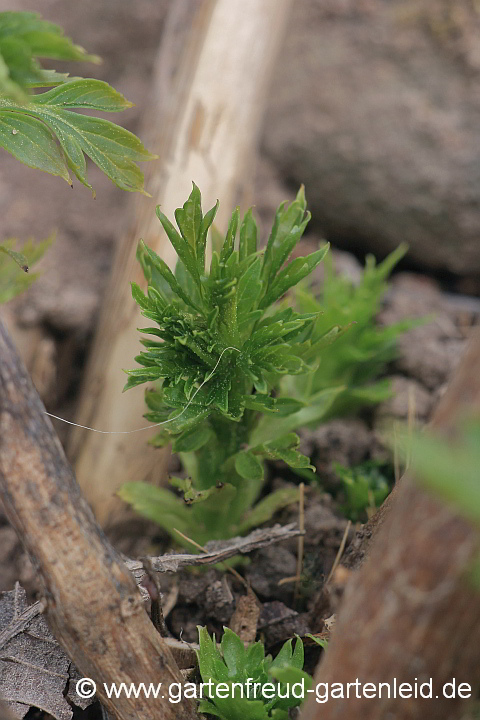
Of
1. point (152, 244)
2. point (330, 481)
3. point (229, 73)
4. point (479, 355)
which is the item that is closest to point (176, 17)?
point (229, 73)

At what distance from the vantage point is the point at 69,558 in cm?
103

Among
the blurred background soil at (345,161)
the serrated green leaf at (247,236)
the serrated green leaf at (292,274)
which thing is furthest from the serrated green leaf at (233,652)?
the blurred background soil at (345,161)

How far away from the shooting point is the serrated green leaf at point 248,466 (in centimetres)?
140

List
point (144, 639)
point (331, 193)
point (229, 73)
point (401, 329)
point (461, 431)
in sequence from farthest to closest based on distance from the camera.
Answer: point (331, 193) → point (229, 73) → point (401, 329) → point (144, 639) → point (461, 431)

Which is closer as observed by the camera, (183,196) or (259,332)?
(259,332)

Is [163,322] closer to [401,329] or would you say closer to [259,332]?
[259,332]

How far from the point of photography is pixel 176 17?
8.43ft

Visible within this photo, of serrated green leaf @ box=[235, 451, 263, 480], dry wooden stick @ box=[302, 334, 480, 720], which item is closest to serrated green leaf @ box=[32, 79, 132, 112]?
serrated green leaf @ box=[235, 451, 263, 480]

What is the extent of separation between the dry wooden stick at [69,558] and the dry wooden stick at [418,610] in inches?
15.2

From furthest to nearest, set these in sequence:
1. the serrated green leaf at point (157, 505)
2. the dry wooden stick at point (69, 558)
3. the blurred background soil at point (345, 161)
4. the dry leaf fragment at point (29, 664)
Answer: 1. the blurred background soil at point (345, 161)
2. the serrated green leaf at point (157, 505)
3. the dry leaf fragment at point (29, 664)
4. the dry wooden stick at point (69, 558)

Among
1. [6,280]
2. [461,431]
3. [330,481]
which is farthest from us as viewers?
[330,481]

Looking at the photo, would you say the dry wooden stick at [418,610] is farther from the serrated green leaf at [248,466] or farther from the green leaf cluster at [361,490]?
the green leaf cluster at [361,490]

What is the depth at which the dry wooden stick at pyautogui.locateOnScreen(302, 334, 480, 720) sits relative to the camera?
0.75 meters

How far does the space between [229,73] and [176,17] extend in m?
0.51
